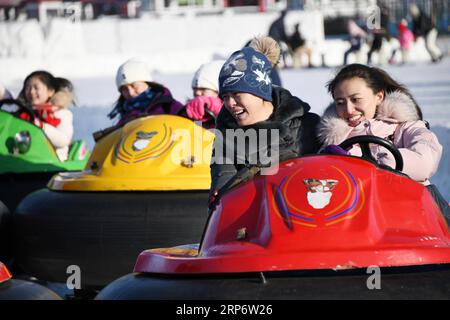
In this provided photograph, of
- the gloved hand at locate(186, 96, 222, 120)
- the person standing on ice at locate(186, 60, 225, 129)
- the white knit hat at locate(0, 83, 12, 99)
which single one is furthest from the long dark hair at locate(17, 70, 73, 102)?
the gloved hand at locate(186, 96, 222, 120)

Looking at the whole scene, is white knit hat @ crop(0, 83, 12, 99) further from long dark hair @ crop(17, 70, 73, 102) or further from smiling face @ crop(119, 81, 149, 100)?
smiling face @ crop(119, 81, 149, 100)

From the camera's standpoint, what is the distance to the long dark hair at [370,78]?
511cm

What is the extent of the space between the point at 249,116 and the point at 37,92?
485cm

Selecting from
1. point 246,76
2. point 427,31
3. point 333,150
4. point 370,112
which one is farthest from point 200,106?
point 427,31

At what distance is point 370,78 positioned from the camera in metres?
5.13

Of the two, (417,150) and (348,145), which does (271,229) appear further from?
(417,150)

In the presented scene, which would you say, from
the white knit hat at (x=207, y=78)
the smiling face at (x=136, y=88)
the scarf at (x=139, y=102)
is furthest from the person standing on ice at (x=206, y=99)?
the smiling face at (x=136, y=88)

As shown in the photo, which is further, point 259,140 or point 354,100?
point 354,100

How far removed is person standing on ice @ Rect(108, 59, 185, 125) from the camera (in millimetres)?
→ 8203

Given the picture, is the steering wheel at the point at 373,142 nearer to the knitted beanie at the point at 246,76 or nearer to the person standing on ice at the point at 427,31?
the knitted beanie at the point at 246,76

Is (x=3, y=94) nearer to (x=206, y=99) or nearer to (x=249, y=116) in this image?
(x=206, y=99)

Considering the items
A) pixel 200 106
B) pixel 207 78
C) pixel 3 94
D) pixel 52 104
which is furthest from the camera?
pixel 3 94

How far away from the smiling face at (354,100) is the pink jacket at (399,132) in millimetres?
29
